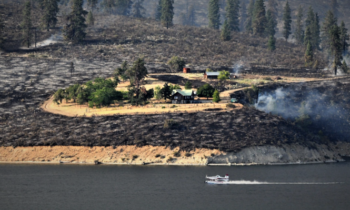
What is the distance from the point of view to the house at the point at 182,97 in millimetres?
128125

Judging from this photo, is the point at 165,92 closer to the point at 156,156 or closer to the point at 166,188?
the point at 156,156

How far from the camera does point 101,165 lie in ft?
326

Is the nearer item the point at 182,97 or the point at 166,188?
the point at 166,188

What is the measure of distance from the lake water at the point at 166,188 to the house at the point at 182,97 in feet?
112

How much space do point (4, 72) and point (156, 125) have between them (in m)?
73.4

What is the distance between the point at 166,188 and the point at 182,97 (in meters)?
50.1

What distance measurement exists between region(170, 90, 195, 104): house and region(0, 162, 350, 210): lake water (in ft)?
112

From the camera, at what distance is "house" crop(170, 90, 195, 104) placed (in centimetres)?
12812

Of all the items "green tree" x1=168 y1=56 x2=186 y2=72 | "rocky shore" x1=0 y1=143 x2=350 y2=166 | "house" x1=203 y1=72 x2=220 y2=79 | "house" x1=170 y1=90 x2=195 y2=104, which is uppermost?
"green tree" x1=168 y1=56 x2=186 y2=72

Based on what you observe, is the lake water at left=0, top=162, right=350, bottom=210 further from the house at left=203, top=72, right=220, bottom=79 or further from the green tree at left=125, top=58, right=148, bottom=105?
the house at left=203, top=72, right=220, bottom=79

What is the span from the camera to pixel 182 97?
128 m

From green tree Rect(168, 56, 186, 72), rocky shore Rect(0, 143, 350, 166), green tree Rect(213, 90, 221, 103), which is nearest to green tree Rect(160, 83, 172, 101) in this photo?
green tree Rect(213, 90, 221, 103)

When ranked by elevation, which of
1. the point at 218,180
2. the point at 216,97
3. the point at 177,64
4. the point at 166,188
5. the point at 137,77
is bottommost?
the point at 166,188

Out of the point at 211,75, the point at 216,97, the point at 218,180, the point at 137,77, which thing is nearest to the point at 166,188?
the point at 218,180
